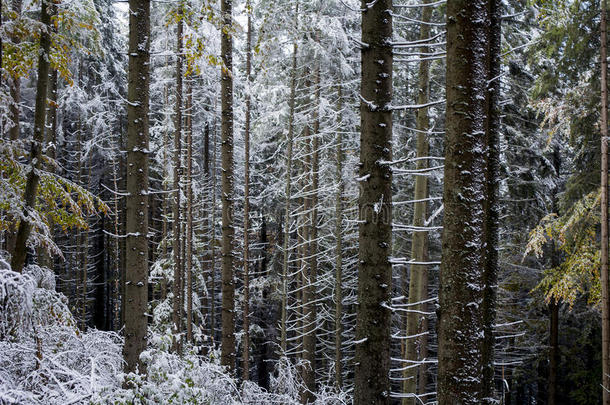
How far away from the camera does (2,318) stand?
3352 millimetres

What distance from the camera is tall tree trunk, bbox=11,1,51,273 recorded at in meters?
5.18

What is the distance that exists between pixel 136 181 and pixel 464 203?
165 inches

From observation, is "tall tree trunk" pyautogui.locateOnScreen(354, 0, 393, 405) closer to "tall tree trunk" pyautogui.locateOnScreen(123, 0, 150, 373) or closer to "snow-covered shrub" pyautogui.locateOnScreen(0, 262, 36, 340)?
"snow-covered shrub" pyautogui.locateOnScreen(0, 262, 36, 340)

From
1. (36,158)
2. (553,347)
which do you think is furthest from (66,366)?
(553,347)

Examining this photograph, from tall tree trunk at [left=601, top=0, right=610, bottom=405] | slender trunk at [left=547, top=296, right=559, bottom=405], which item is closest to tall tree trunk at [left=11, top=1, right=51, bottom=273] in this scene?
tall tree trunk at [left=601, top=0, right=610, bottom=405]

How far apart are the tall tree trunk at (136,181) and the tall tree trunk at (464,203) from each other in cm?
391

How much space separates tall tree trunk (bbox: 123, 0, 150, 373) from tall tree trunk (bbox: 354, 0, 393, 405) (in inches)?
120

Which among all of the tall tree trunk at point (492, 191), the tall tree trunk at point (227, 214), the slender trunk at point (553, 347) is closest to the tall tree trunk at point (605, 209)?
the tall tree trunk at point (492, 191)

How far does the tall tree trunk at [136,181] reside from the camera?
554 cm

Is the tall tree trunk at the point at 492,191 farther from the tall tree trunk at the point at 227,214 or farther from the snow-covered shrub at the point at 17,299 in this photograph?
the snow-covered shrub at the point at 17,299

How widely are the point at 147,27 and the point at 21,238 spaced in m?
3.20

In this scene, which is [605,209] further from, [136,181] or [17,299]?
[17,299]

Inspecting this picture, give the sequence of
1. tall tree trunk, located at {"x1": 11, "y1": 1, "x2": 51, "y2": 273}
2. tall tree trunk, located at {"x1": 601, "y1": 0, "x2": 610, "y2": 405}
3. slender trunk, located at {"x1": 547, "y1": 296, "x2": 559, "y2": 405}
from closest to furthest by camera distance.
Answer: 1. tall tree trunk, located at {"x1": 11, "y1": 1, "x2": 51, "y2": 273}
2. tall tree trunk, located at {"x1": 601, "y1": 0, "x2": 610, "y2": 405}
3. slender trunk, located at {"x1": 547, "y1": 296, "x2": 559, "y2": 405}

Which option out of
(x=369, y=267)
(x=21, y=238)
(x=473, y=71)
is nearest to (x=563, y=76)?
(x=473, y=71)
